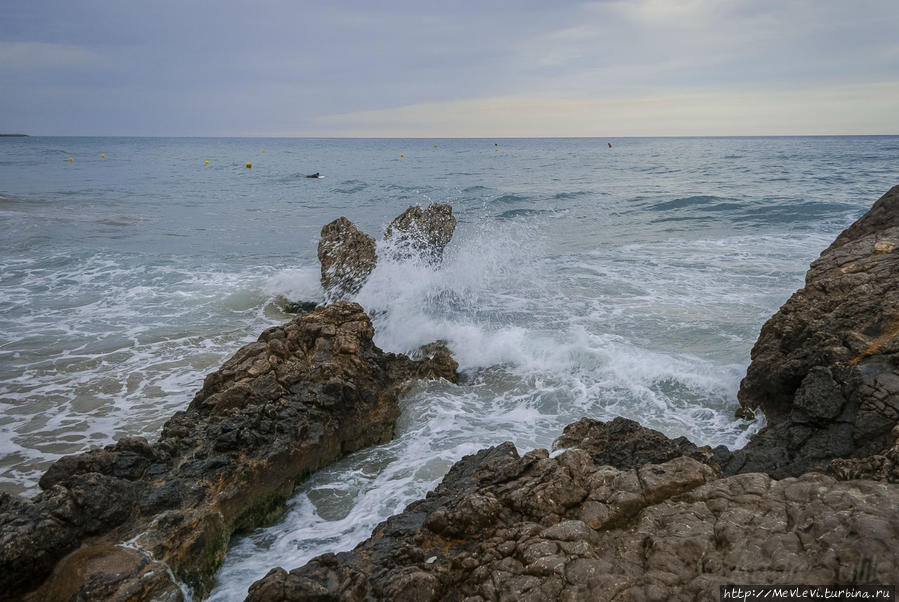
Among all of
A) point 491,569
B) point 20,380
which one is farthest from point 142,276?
point 491,569

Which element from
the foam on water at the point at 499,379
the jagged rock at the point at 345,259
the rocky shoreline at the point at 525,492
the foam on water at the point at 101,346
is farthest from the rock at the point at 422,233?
the rocky shoreline at the point at 525,492

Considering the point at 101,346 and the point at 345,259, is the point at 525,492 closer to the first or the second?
the point at 101,346

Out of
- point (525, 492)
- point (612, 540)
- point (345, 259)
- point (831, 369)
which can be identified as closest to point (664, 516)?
point (612, 540)

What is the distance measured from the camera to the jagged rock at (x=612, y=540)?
8.66 feet

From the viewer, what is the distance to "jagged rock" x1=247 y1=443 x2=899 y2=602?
2.64m

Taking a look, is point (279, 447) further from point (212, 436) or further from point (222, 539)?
point (222, 539)

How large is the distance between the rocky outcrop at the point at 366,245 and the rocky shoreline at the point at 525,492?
4388 millimetres

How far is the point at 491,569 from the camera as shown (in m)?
3.15

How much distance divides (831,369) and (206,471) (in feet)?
18.2

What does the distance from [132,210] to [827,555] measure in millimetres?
26736

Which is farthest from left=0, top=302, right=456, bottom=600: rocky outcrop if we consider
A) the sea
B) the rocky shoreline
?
the sea

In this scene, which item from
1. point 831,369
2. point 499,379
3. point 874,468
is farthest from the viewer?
point 499,379

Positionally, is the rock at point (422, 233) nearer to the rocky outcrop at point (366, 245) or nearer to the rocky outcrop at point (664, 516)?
the rocky outcrop at point (366, 245)

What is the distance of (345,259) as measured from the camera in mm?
11352
